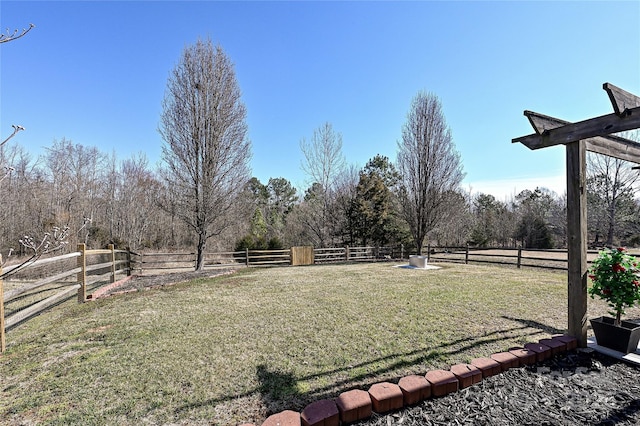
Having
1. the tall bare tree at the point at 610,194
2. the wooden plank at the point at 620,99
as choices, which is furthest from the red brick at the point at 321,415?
the tall bare tree at the point at 610,194

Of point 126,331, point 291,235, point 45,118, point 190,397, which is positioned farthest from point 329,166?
point 190,397

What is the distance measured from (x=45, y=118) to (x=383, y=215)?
623 inches

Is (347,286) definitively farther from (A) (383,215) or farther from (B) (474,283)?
(A) (383,215)

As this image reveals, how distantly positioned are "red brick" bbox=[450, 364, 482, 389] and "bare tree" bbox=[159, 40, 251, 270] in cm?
939

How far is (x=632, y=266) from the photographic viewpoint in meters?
2.91

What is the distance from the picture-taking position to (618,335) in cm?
279

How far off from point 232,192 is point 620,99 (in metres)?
10.0

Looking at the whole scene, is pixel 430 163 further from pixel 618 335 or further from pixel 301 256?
pixel 618 335

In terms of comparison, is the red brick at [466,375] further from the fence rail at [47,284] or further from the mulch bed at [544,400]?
the fence rail at [47,284]

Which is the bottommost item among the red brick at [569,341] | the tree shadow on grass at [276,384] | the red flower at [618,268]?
the tree shadow on grass at [276,384]

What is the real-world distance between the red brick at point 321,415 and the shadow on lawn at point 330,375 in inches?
11.4

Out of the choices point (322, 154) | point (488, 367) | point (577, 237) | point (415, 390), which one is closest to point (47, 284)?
point (415, 390)

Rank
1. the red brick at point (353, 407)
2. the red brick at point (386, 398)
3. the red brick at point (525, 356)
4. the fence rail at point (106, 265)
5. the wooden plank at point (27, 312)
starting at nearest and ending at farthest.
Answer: the red brick at point (353, 407), the red brick at point (386, 398), the red brick at point (525, 356), the wooden plank at point (27, 312), the fence rail at point (106, 265)

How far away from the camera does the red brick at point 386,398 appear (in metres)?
1.88
